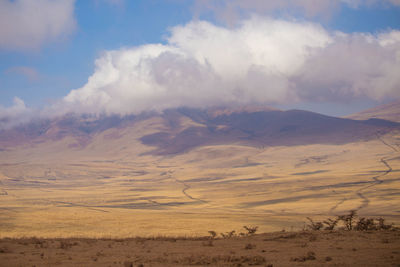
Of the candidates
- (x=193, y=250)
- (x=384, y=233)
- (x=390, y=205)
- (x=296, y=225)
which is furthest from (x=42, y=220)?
(x=390, y=205)

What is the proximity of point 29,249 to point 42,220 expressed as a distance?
114 feet

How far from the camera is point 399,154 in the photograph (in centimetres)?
19575

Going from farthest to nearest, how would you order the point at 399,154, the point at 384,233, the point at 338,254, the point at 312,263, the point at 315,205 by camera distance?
the point at 399,154 → the point at 315,205 → the point at 384,233 → the point at 338,254 → the point at 312,263

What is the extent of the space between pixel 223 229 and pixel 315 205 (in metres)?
37.8

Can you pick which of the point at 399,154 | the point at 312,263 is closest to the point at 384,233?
the point at 312,263

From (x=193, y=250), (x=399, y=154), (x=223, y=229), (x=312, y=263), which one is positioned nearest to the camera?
(x=312, y=263)

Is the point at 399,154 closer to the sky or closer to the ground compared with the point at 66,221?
closer to the sky

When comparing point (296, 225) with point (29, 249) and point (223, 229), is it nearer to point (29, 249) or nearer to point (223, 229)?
point (223, 229)

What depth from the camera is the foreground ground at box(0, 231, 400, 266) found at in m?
16.8

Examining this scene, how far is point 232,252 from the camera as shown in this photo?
65.6 feet

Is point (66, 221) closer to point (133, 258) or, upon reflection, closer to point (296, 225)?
point (296, 225)

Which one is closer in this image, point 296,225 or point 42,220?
point 296,225

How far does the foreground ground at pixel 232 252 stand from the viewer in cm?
1675

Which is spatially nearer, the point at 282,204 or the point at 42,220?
the point at 42,220
